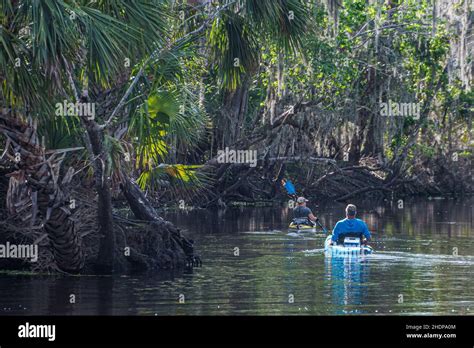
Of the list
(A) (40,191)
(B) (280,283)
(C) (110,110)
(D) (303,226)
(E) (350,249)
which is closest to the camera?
(A) (40,191)

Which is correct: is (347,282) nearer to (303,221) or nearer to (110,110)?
(110,110)

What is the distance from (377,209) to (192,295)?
982 inches

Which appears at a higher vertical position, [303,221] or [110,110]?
[110,110]

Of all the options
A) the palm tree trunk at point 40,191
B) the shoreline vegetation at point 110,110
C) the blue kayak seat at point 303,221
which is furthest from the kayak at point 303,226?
the palm tree trunk at point 40,191

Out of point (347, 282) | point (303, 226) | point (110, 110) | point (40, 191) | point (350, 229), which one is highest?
point (110, 110)

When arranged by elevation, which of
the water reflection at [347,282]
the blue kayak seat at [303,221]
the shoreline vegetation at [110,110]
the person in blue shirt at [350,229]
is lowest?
the water reflection at [347,282]

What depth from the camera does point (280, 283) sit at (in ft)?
66.7

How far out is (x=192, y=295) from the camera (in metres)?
18.5

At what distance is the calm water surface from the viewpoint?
56.1ft

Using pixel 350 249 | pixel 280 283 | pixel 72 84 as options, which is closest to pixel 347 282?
pixel 280 283

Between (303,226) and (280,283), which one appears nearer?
(280,283)

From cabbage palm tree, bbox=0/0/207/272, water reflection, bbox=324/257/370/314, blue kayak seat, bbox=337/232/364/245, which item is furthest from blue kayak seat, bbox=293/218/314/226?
cabbage palm tree, bbox=0/0/207/272

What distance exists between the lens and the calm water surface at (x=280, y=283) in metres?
17.1

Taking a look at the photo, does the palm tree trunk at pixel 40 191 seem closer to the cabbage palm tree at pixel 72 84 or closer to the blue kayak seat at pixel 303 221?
the cabbage palm tree at pixel 72 84
